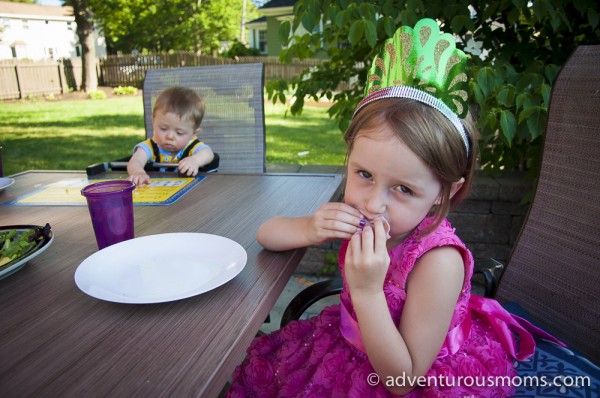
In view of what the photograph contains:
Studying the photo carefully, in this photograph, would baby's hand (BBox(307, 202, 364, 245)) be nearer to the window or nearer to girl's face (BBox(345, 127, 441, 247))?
girl's face (BBox(345, 127, 441, 247))

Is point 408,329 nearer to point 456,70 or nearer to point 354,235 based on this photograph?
point 354,235

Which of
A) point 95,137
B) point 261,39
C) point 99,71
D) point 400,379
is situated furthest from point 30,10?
point 400,379

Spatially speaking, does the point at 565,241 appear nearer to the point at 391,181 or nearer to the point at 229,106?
the point at 391,181

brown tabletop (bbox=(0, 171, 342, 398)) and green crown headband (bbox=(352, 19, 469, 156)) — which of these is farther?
green crown headband (bbox=(352, 19, 469, 156))

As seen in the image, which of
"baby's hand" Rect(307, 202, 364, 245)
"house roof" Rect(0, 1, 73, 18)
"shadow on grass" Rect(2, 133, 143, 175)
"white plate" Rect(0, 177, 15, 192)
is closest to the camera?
"baby's hand" Rect(307, 202, 364, 245)

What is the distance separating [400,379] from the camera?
3.17 feet

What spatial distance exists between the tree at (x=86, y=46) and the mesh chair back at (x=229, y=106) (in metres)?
15.6

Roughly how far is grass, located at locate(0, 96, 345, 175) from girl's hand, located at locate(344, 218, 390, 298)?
9.62ft

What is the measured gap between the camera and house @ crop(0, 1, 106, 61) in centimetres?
3045

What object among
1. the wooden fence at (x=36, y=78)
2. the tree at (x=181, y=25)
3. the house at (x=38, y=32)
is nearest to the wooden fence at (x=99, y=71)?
the wooden fence at (x=36, y=78)

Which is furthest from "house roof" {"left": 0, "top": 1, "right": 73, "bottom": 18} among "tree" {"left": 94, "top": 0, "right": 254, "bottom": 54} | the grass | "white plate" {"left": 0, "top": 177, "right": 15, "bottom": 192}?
"white plate" {"left": 0, "top": 177, "right": 15, "bottom": 192}

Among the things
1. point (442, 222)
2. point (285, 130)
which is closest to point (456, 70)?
point (442, 222)

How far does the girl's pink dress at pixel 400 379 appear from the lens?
1045 mm

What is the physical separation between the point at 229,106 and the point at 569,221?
1.99 metres
